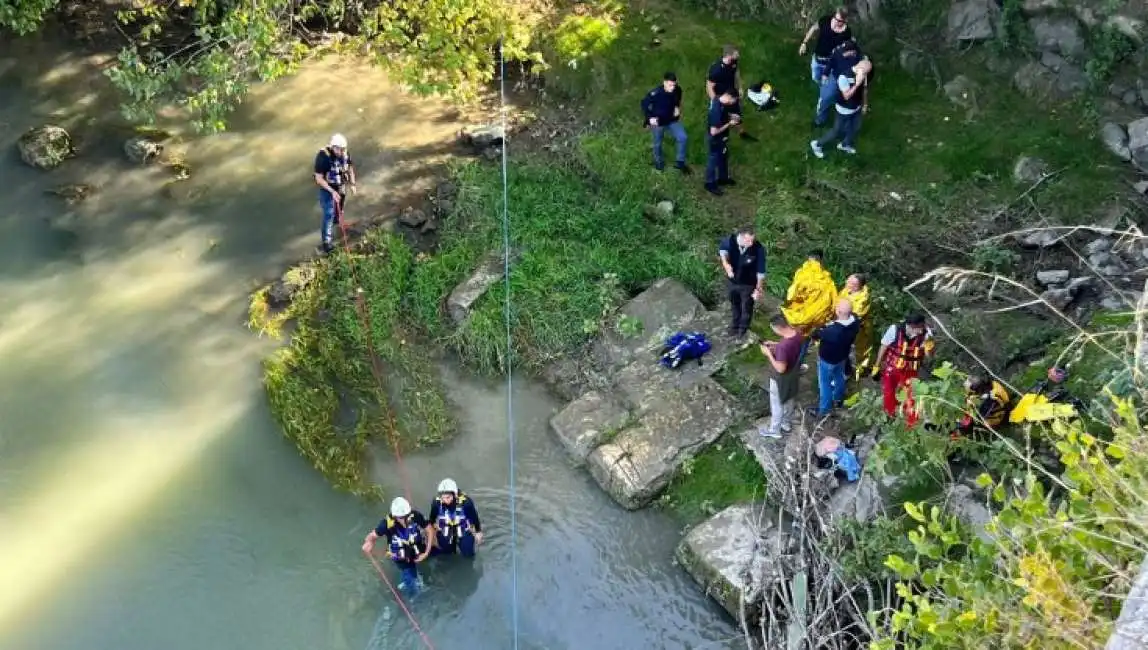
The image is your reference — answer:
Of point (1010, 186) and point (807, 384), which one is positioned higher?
point (1010, 186)

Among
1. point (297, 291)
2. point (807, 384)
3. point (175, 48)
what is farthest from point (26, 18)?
point (807, 384)

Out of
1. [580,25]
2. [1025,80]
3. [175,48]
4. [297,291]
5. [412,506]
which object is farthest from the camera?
[175,48]

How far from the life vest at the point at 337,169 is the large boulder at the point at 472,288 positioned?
1.68 meters

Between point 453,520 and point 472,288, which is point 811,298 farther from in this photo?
point 453,520

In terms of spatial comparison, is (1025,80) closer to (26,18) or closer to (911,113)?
(911,113)

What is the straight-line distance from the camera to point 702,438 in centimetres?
877

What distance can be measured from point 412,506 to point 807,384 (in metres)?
3.60

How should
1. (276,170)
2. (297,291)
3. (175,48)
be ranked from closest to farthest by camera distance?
1. (297,291)
2. (276,170)
3. (175,48)

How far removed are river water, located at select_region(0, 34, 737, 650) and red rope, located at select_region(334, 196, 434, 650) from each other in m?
0.07

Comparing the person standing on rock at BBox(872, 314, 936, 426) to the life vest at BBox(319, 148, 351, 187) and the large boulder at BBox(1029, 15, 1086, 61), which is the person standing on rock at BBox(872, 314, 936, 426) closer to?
the large boulder at BBox(1029, 15, 1086, 61)

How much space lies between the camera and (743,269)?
896 cm

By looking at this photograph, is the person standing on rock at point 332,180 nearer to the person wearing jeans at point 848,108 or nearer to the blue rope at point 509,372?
the blue rope at point 509,372

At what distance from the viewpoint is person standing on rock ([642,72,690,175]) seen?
10.6m

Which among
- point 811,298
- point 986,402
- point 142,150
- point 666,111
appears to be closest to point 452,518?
point 811,298
